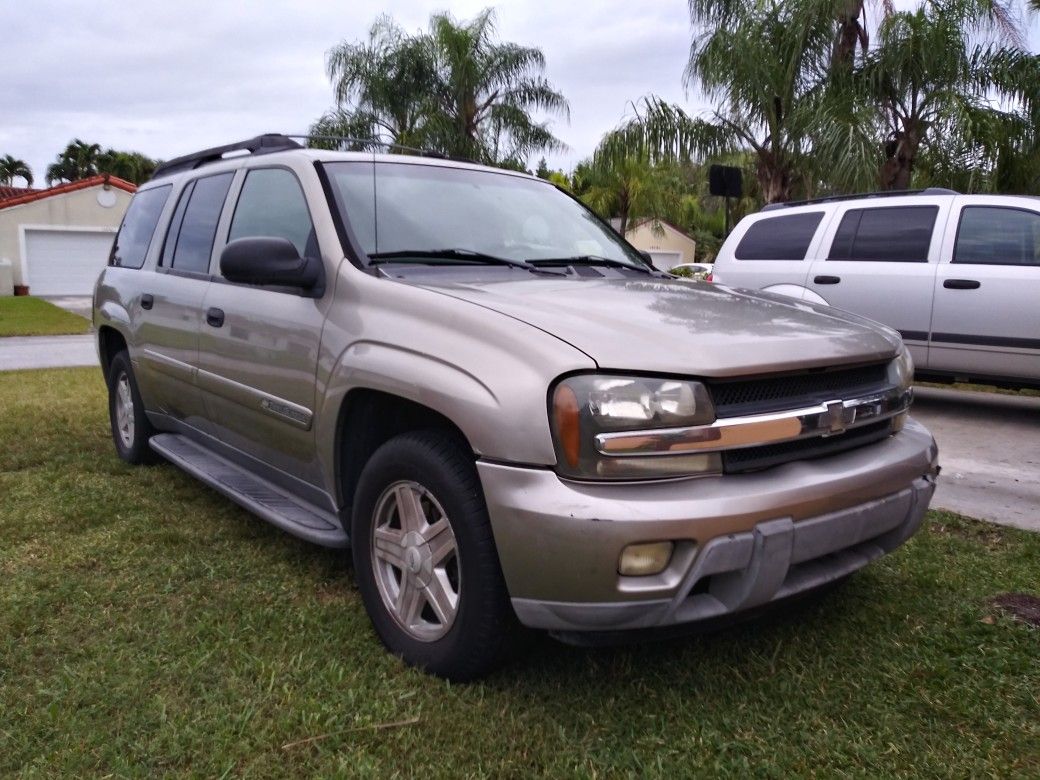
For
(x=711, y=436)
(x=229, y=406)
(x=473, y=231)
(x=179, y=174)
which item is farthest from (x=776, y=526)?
(x=179, y=174)

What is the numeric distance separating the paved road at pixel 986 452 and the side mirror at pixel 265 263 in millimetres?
3330

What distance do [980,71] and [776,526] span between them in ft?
40.8

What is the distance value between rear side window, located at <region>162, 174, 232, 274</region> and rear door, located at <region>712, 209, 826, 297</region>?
4902 millimetres

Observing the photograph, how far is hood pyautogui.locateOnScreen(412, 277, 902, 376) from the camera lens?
91.7 inches

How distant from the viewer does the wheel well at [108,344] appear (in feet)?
17.4

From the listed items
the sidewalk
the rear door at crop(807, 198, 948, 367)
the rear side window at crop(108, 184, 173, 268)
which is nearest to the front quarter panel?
the rear side window at crop(108, 184, 173, 268)

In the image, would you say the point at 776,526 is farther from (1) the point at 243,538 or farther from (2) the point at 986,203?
(2) the point at 986,203

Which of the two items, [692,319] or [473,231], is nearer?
[692,319]

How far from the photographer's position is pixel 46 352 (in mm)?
→ 12031

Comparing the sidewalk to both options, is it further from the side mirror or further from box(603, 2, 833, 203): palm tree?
box(603, 2, 833, 203): palm tree

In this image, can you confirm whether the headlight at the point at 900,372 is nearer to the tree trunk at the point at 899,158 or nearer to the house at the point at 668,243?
the tree trunk at the point at 899,158

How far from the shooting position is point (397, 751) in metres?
2.33

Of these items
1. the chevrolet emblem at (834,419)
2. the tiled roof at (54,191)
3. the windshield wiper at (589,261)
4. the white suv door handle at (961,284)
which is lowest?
the chevrolet emblem at (834,419)

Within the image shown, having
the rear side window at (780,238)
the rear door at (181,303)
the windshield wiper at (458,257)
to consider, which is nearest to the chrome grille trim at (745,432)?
the windshield wiper at (458,257)
